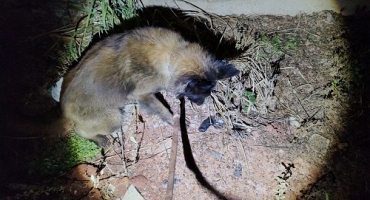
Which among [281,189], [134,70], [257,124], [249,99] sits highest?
[134,70]

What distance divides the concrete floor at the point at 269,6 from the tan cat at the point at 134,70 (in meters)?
1.10

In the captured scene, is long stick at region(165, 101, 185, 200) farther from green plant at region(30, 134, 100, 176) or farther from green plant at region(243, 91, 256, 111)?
green plant at region(30, 134, 100, 176)

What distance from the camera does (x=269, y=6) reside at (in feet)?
14.7

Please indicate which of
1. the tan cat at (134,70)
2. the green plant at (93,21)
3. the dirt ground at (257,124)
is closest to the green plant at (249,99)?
the dirt ground at (257,124)

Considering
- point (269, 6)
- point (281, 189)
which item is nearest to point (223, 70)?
point (281, 189)

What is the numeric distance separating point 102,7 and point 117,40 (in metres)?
0.68

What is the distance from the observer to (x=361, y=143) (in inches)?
142

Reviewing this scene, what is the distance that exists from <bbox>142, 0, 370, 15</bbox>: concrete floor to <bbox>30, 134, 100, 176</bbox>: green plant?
1887mm

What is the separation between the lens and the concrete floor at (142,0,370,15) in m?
4.43

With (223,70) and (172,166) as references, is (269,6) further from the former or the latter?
(172,166)

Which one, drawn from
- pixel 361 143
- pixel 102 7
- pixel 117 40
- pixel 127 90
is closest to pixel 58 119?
pixel 127 90

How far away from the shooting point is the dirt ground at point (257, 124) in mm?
3521

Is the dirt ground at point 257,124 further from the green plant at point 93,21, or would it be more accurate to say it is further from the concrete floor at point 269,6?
the green plant at point 93,21

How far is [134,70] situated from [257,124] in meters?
1.45
